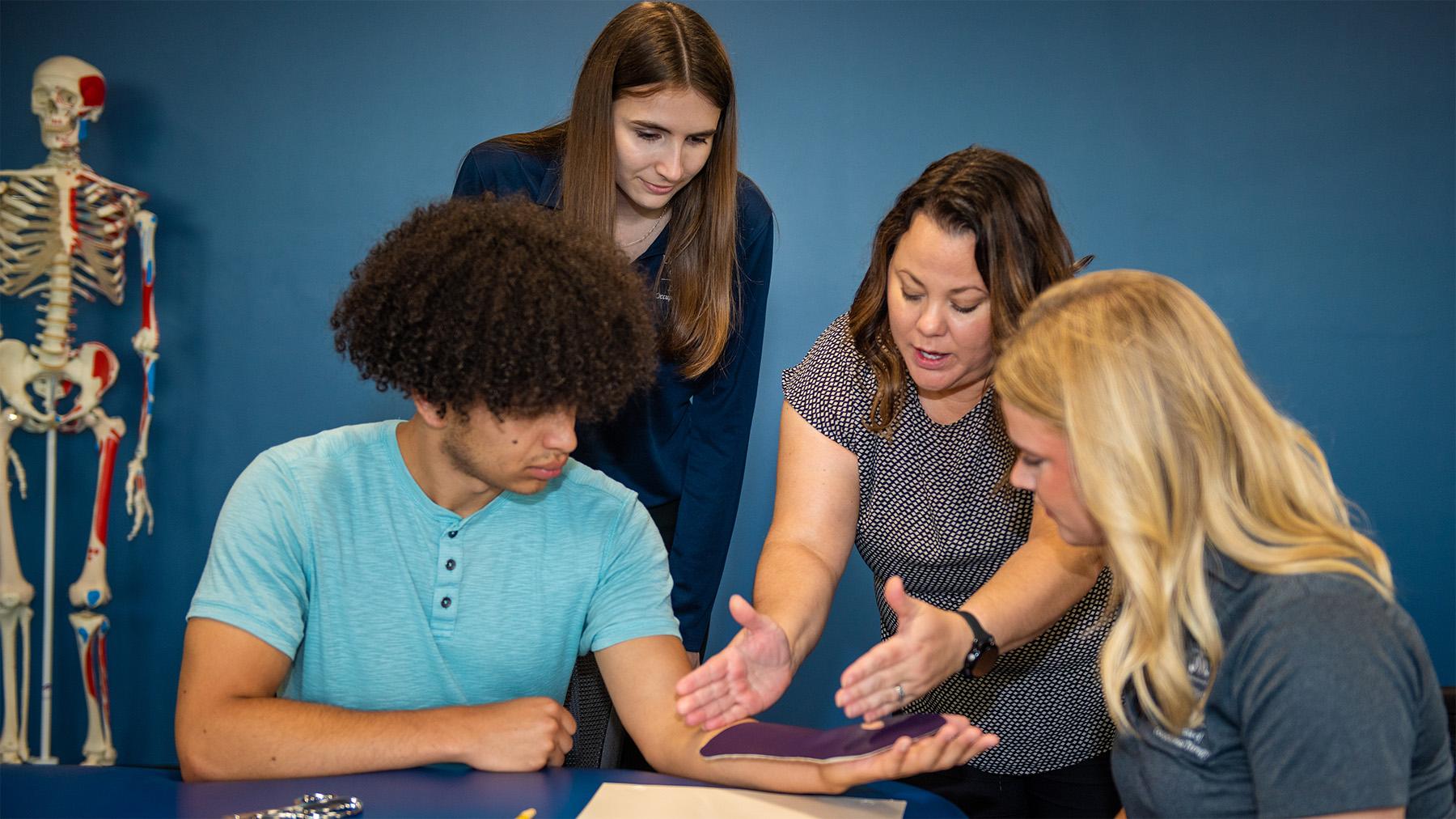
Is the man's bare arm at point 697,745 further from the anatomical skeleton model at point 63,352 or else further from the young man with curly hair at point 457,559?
the anatomical skeleton model at point 63,352

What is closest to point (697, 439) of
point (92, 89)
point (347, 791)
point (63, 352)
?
point (347, 791)

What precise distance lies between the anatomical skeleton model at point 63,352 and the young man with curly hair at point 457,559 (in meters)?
1.70

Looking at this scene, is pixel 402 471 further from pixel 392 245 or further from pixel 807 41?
pixel 807 41

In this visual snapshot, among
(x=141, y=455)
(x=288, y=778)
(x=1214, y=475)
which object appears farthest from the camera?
(x=141, y=455)

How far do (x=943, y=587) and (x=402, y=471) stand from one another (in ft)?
2.62

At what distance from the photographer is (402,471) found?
1.63 metres

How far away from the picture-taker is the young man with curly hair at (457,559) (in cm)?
139

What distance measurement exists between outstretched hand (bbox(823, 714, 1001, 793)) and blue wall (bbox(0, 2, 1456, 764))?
190cm

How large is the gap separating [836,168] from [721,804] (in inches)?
85.0

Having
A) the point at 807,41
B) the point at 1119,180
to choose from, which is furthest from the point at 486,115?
the point at 1119,180

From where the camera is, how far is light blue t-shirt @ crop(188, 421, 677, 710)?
1531mm

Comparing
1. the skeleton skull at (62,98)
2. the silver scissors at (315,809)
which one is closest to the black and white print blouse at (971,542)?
the silver scissors at (315,809)

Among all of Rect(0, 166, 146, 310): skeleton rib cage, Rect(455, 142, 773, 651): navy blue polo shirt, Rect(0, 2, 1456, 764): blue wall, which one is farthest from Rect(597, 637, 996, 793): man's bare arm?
Rect(0, 166, 146, 310): skeleton rib cage

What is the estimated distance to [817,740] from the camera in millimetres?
1363
